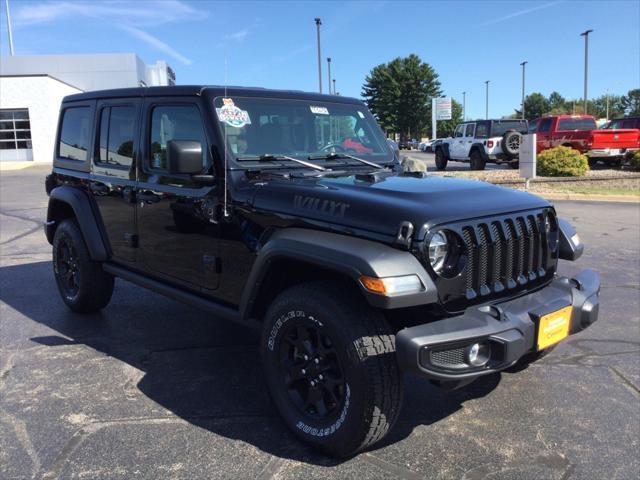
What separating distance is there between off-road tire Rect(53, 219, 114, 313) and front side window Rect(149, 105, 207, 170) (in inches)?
51.9

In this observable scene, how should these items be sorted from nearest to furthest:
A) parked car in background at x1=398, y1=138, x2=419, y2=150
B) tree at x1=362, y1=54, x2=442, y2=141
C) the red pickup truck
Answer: the red pickup truck
parked car in background at x1=398, y1=138, x2=419, y2=150
tree at x1=362, y1=54, x2=442, y2=141

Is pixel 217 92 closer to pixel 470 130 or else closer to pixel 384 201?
pixel 384 201

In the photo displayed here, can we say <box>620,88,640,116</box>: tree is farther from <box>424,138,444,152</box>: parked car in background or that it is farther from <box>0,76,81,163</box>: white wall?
<box>0,76,81,163</box>: white wall

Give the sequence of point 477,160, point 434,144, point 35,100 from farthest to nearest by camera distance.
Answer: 1. point 35,100
2. point 434,144
3. point 477,160

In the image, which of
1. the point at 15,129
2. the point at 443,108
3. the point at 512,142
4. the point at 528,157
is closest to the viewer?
the point at 528,157

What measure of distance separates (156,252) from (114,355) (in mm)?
879

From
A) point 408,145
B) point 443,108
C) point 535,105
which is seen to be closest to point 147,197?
point 443,108

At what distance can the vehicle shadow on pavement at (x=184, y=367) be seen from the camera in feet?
10.3

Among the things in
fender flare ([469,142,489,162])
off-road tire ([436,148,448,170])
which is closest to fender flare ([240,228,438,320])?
fender flare ([469,142,489,162])

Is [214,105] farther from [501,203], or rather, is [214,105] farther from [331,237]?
[501,203]

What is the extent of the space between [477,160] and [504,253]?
57.2 ft

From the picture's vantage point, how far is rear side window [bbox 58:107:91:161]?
475 cm

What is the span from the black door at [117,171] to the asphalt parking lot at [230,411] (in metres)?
0.85

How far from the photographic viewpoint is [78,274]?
15.7ft
